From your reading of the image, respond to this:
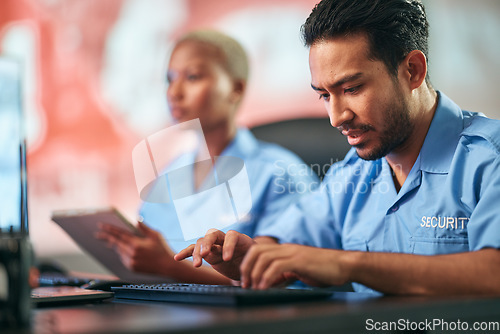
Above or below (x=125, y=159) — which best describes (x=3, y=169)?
below

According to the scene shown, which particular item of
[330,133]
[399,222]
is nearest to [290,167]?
[330,133]

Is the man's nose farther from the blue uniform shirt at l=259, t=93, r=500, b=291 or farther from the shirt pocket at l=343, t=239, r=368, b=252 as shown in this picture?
the shirt pocket at l=343, t=239, r=368, b=252

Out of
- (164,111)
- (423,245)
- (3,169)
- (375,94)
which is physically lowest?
(423,245)

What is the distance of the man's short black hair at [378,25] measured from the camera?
108 cm

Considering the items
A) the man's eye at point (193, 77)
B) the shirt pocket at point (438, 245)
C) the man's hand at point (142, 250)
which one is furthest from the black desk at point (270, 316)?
the man's eye at point (193, 77)

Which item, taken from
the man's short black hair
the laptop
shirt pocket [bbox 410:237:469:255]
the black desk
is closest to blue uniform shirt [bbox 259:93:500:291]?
shirt pocket [bbox 410:237:469:255]

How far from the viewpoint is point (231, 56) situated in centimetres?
200

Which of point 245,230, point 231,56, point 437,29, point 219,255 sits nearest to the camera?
point 219,255

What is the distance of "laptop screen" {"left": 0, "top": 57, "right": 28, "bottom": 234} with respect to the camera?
2.49 ft

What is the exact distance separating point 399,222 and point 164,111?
1430 mm

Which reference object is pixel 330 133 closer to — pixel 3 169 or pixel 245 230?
pixel 245 230

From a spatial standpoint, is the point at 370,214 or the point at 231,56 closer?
the point at 370,214

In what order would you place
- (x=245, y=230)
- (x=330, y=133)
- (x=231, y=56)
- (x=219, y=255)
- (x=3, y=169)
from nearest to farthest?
(x=3, y=169) → (x=219, y=255) → (x=245, y=230) → (x=330, y=133) → (x=231, y=56)

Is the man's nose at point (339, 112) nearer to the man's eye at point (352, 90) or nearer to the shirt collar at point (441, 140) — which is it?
the man's eye at point (352, 90)
